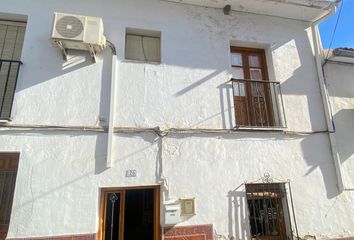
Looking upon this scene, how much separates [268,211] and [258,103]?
2234mm

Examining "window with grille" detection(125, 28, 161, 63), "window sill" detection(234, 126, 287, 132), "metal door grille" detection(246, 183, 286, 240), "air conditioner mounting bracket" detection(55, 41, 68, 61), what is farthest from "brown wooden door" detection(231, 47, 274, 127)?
"air conditioner mounting bracket" detection(55, 41, 68, 61)

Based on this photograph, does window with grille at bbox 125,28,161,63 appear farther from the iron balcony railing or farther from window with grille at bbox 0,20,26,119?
window with grille at bbox 0,20,26,119

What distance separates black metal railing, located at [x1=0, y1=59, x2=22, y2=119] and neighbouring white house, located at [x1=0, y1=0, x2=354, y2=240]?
1.1 inches

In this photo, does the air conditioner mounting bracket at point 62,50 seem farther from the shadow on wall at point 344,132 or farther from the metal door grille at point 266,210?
the shadow on wall at point 344,132

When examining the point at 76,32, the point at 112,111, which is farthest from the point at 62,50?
the point at 112,111

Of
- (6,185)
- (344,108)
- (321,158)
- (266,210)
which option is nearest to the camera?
(6,185)

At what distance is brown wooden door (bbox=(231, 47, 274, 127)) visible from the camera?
215 inches

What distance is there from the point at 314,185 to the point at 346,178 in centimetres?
79

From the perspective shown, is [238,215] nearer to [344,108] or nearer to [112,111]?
[112,111]

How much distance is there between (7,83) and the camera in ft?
15.1

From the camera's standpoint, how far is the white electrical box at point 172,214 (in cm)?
419

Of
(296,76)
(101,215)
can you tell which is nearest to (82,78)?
(101,215)

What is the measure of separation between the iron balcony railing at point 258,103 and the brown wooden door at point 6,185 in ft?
13.6

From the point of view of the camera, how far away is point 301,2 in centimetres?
578
